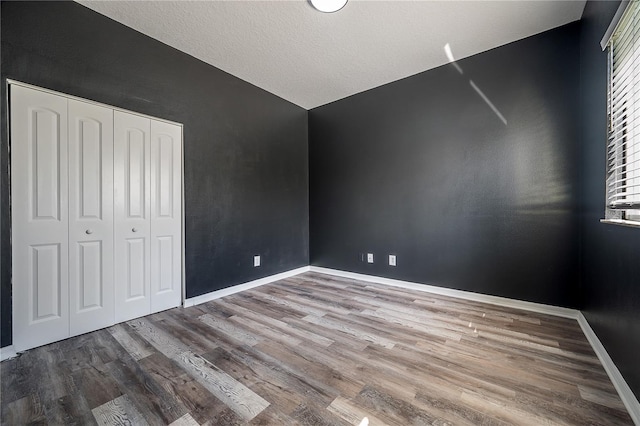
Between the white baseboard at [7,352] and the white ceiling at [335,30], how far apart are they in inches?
105

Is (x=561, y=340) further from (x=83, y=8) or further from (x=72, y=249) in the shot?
(x=83, y=8)

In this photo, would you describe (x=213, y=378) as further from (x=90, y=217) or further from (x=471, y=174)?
(x=471, y=174)

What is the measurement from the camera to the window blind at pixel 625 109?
1.30 m

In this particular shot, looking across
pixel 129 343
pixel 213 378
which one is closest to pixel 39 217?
pixel 129 343

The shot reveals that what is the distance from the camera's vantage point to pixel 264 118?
11.7 ft

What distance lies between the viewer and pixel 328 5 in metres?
2.05

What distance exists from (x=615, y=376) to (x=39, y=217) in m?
3.92

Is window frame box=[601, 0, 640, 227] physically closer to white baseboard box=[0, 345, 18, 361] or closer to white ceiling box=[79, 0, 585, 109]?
white ceiling box=[79, 0, 585, 109]

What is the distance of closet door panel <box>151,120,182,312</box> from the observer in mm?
2504

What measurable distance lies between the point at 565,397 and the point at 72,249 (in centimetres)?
346

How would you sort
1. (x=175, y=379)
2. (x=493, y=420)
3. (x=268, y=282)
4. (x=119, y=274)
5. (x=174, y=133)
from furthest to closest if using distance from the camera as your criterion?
(x=268, y=282) → (x=174, y=133) → (x=119, y=274) → (x=175, y=379) → (x=493, y=420)

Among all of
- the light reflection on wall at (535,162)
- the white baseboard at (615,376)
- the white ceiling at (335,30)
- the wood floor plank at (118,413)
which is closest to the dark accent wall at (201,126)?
the white ceiling at (335,30)

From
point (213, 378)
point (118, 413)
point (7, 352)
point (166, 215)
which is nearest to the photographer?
point (118, 413)

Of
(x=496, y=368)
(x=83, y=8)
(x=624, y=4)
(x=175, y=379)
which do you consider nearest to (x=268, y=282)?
(x=175, y=379)
